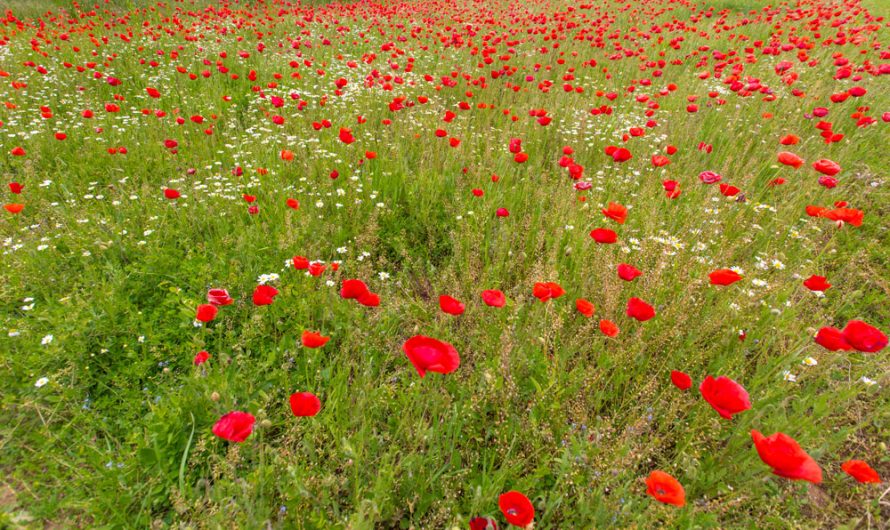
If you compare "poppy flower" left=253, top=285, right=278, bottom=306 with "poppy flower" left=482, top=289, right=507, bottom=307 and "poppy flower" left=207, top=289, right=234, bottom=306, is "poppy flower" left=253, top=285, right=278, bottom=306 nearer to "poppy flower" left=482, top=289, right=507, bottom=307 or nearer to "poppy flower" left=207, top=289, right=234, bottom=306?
"poppy flower" left=207, top=289, right=234, bottom=306

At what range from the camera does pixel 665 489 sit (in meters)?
1.35

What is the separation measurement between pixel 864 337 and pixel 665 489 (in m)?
1.13

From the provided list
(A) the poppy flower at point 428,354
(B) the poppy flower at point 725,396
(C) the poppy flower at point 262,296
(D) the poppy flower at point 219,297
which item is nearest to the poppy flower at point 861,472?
(B) the poppy flower at point 725,396

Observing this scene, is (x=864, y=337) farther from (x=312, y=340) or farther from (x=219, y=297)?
(x=219, y=297)

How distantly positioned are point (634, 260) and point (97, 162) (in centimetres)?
511

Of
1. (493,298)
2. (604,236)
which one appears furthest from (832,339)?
(493,298)

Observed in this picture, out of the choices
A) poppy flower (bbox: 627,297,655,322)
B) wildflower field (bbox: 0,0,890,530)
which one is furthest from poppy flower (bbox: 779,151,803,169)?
poppy flower (bbox: 627,297,655,322)

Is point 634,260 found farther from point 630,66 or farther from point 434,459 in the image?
point 630,66

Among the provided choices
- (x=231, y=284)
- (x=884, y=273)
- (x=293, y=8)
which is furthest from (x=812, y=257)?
(x=293, y=8)

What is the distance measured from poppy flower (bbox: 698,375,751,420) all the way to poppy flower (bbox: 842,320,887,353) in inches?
24.8

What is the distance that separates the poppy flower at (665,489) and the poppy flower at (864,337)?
105 centimetres

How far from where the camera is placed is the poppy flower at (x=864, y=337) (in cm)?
166

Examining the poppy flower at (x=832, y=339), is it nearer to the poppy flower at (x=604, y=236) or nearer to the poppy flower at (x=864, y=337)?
the poppy flower at (x=864, y=337)

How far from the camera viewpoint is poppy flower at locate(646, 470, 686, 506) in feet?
4.20
